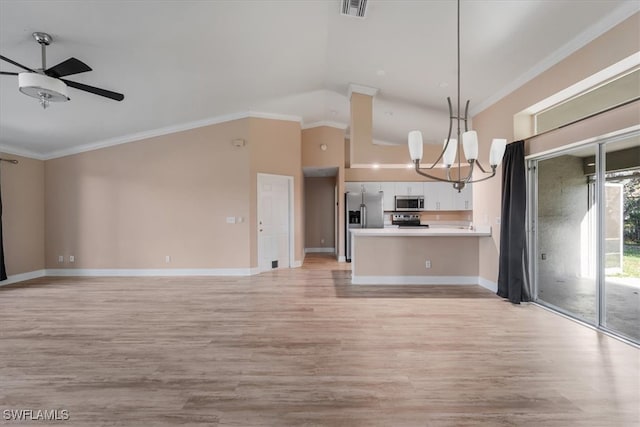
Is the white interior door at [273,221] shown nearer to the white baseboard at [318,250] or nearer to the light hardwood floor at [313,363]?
the light hardwood floor at [313,363]

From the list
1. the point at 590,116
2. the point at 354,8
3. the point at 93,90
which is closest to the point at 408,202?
the point at 590,116

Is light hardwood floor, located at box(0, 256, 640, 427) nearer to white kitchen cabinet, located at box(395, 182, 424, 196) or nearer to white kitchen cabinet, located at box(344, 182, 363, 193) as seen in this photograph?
white kitchen cabinet, located at box(344, 182, 363, 193)

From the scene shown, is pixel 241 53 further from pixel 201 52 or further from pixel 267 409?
pixel 267 409

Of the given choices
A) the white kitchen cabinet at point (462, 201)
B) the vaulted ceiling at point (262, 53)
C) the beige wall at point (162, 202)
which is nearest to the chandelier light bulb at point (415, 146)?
the vaulted ceiling at point (262, 53)

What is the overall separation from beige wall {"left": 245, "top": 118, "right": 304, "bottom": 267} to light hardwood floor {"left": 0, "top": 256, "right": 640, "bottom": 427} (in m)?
2.39

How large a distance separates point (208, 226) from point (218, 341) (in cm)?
330

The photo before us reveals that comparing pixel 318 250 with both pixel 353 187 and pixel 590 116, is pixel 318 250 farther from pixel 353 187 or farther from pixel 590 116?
pixel 590 116

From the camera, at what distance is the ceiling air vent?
2.74 meters

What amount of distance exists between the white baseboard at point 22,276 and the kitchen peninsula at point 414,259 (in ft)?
20.1

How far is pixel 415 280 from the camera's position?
4.77m

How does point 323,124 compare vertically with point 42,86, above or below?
above

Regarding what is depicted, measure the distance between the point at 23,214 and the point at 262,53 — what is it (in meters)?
5.54

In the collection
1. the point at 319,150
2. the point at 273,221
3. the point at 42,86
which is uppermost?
the point at 319,150

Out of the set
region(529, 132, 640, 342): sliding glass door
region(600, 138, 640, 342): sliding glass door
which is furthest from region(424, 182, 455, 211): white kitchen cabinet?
region(600, 138, 640, 342): sliding glass door
